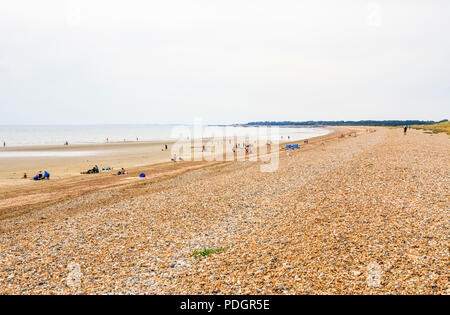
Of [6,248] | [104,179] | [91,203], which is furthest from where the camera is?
[104,179]

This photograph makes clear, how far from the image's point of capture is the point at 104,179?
99.3 ft

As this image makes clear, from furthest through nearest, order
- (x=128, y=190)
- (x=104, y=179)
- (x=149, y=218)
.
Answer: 1. (x=104, y=179)
2. (x=128, y=190)
3. (x=149, y=218)

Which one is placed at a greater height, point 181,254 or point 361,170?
point 361,170

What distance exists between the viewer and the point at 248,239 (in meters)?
10.4

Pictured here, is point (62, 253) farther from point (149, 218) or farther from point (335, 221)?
point (335, 221)

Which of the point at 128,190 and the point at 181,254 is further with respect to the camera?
the point at 128,190

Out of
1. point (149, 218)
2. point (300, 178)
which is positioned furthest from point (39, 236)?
point (300, 178)

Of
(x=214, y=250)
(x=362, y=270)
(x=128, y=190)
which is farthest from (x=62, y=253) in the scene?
(x=128, y=190)

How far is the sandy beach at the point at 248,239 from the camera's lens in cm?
745

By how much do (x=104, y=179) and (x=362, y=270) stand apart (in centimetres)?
2867

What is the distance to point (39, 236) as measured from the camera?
41.9 ft

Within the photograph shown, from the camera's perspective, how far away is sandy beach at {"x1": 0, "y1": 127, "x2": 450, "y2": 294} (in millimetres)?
7445

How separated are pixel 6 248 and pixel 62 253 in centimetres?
316

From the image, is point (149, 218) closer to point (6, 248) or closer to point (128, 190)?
point (6, 248)
